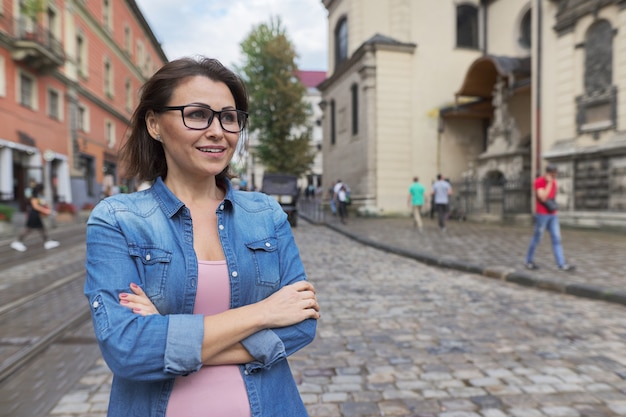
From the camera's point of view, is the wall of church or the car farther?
the wall of church

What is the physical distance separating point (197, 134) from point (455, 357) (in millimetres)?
3345

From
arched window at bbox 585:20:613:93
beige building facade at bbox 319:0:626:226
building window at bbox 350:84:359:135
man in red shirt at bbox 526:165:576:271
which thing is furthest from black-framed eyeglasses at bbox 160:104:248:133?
building window at bbox 350:84:359:135

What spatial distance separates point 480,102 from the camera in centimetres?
2111

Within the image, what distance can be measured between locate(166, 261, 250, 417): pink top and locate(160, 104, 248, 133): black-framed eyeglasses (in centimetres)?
43

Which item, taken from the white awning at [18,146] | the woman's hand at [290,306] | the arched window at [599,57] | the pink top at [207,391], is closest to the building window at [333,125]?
the arched window at [599,57]

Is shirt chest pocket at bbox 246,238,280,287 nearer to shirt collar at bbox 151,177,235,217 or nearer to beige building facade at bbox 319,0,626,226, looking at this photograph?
shirt collar at bbox 151,177,235,217

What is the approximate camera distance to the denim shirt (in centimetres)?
Answer: 123

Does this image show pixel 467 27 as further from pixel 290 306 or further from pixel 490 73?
pixel 290 306

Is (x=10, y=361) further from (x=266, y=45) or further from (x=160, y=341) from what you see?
(x=266, y=45)

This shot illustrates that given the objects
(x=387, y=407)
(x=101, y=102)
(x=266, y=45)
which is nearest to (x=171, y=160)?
(x=387, y=407)

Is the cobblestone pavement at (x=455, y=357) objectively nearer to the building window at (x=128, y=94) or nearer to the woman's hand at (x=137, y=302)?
the woman's hand at (x=137, y=302)

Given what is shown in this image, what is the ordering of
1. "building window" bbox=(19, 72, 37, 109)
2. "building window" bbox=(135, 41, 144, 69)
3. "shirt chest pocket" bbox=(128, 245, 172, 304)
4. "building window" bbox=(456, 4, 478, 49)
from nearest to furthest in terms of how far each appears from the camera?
"shirt chest pocket" bbox=(128, 245, 172, 304)
"building window" bbox=(19, 72, 37, 109)
"building window" bbox=(456, 4, 478, 49)
"building window" bbox=(135, 41, 144, 69)

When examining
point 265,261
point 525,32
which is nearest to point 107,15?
point 525,32

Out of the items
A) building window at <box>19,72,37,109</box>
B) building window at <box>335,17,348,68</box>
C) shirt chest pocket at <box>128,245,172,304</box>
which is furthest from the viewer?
building window at <box>335,17,348,68</box>
